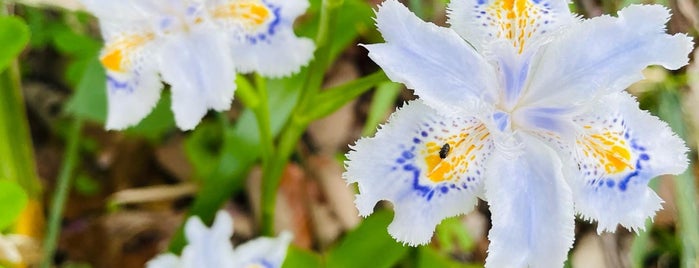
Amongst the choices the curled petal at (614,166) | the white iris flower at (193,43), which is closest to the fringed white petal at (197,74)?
the white iris flower at (193,43)

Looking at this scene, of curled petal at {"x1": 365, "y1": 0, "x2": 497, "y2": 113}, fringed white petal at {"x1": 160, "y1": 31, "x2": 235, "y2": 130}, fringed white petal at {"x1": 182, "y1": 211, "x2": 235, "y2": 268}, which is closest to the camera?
curled petal at {"x1": 365, "y1": 0, "x2": 497, "y2": 113}

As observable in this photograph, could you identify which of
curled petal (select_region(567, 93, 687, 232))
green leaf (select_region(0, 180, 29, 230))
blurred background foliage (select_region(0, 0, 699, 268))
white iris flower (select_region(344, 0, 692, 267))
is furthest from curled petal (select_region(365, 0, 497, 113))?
green leaf (select_region(0, 180, 29, 230))

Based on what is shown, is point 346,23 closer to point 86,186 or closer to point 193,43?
point 193,43

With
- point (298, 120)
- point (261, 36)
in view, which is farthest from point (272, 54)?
point (298, 120)

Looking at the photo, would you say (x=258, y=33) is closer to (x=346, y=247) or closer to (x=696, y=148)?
(x=346, y=247)

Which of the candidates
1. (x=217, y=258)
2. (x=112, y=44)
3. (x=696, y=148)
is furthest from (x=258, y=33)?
(x=696, y=148)

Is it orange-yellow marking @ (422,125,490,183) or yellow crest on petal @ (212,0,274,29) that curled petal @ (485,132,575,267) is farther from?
yellow crest on petal @ (212,0,274,29)
